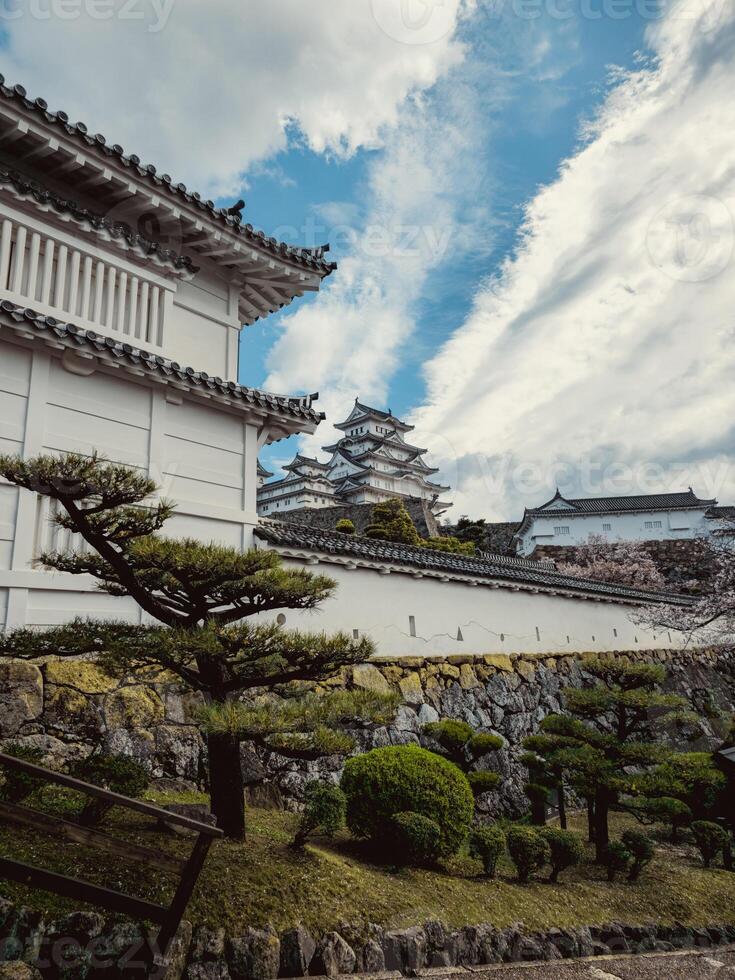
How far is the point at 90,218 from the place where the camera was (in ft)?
27.7

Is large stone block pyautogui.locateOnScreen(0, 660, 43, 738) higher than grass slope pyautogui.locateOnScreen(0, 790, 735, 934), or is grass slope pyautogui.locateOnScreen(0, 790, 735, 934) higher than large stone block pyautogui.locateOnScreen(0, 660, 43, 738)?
large stone block pyautogui.locateOnScreen(0, 660, 43, 738)

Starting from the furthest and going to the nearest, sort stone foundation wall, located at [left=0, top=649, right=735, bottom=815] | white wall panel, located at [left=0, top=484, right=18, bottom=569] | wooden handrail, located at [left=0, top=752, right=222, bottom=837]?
white wall panel, located at [left=0, top=484, right=18, bottom=569], stone foundation wall, located at [left=0, top=649, right=735, bottom=815], wooden handrail, located at [left=0, top=752, right=222, bottom=837]

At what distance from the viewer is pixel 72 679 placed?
7191 millimetres

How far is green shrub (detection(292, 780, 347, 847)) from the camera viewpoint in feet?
18.8

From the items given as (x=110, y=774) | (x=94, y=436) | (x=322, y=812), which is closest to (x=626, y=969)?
(x=322, y=812)

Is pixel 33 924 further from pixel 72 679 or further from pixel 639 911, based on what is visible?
pixel 639 911

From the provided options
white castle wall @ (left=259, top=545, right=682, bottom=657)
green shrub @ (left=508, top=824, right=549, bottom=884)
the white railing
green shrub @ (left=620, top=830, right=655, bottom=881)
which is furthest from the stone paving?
the white railing

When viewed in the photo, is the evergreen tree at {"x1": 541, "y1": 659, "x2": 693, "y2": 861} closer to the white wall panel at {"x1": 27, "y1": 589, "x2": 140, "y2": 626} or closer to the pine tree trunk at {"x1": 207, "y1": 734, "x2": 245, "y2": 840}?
the pine tree trunk at {"x1": 207, "y1": 734, "x2": 245, "y2": 840}

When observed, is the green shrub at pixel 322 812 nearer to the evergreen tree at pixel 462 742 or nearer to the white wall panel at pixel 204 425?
the evergreen tree at pixel 462 742

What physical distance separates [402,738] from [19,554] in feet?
20.3

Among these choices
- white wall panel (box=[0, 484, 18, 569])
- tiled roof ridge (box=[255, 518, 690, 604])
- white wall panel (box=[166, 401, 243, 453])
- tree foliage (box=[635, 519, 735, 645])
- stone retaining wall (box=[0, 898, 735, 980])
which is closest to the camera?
stone retaining wall (box=[0, 898, 735, 980])

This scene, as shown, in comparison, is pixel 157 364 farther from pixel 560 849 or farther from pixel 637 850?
pixel 637 850

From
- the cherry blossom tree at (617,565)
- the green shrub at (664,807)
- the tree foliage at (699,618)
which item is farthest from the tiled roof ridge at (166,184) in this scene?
the cherry blossom tree at (617,565)

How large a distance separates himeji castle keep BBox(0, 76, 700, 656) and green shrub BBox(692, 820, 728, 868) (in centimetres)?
451
